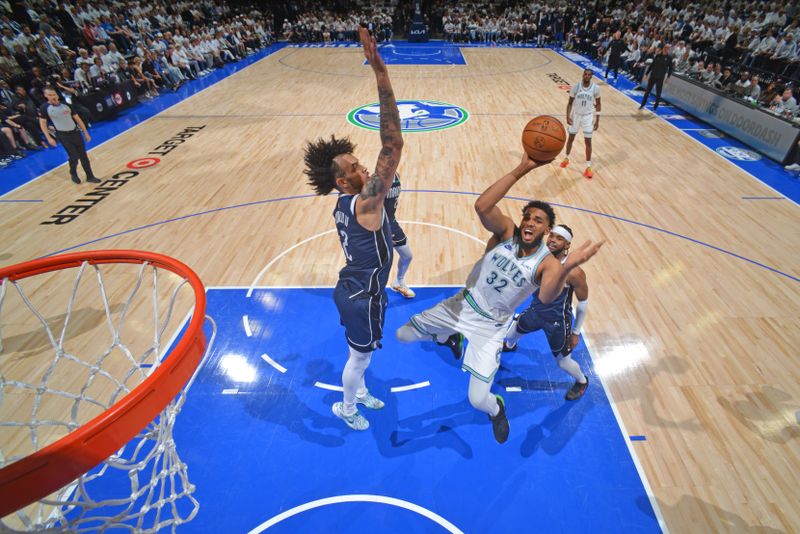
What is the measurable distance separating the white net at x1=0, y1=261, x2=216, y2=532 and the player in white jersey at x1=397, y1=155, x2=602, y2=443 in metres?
2.14

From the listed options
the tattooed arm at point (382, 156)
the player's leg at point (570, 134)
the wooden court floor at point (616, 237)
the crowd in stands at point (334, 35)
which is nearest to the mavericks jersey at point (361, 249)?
the tattooed arm at point (382, 156)

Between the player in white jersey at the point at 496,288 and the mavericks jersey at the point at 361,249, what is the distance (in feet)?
2.49

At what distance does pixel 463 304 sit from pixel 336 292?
3.68ft

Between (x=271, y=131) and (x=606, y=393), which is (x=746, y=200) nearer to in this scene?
(x=606, y=393)

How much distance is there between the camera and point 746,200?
7695 mm

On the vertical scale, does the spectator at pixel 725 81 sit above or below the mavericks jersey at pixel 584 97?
below

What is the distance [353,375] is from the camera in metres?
3.53

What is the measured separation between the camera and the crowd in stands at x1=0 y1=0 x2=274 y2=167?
33.4ft

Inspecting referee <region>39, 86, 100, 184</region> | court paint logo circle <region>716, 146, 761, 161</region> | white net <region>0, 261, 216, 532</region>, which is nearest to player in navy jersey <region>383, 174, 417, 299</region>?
white net <region>0, 261, 216, 532</region>

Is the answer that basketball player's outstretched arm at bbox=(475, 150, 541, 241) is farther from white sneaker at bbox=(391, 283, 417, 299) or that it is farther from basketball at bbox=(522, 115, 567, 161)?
white sneaker at bbox=(391, 283, 417, 299)

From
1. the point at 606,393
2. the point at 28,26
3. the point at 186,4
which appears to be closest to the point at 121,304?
the point at 606,393

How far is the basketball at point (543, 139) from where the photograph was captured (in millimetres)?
3315

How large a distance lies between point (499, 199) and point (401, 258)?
2326mm

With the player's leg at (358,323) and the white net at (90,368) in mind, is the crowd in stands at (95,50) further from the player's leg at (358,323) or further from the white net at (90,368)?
the player's leg at (358,323)
